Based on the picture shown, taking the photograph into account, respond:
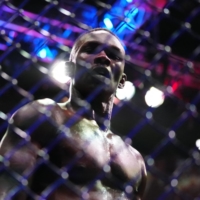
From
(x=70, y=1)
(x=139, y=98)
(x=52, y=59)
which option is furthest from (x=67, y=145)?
(x=139, y=98)

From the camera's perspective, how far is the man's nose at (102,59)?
62.2 inches

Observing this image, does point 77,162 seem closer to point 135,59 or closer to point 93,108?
point 93,108

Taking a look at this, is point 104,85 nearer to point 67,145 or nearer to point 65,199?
point 67,145

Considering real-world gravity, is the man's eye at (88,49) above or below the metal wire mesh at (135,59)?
above

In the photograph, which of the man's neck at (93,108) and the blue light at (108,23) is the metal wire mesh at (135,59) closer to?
the blue light at (108,23)

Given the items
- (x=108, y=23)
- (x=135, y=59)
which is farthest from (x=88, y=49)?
(x=135, y=59)

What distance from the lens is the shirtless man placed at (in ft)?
4.55

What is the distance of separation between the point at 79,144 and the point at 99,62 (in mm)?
250

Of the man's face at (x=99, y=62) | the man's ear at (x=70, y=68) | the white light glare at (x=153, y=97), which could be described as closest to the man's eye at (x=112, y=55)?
the man's face at (x=99, y=62)

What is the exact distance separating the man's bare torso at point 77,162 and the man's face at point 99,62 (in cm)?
11

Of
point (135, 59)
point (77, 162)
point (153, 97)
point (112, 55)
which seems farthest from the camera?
point (153, 97)

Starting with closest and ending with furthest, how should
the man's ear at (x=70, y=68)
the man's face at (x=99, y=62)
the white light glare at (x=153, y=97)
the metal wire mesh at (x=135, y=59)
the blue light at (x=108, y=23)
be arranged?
the man's face at (x=99, y=62), the man's ear at (x=70, y=68), the metal wire mesh at (x=135, y=59), the blue light at (x=108, y=23), the white light glare at (x=153, y=97)

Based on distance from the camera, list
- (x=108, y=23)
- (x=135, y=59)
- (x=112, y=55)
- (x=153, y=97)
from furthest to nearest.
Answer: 1. (x=153, y=97)
2. (x=135, y=59)
3. (x=108, y=23)
4. (x=112, y=55)

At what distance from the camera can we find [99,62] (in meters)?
1.58
